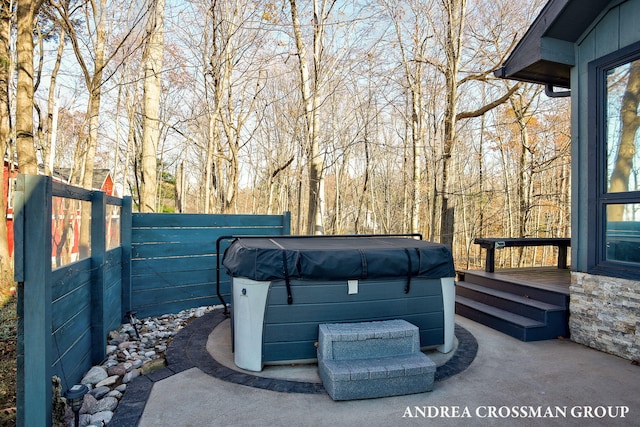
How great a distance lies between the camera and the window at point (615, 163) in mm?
3158

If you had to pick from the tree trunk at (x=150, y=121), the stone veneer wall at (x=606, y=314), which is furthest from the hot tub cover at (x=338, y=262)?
the tree trunk at (x=150, y=121)

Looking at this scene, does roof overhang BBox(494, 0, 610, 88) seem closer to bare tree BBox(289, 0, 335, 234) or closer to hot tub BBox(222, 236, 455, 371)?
hot tub BBox(222, 236, 455, 371)

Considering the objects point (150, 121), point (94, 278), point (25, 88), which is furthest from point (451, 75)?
point (25, 88)

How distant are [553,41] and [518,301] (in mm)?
2754

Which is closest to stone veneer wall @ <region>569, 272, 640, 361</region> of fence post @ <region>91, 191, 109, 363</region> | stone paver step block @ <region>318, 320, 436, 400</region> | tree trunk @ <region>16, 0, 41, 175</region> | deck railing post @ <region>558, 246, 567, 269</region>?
stone paver step block @ <region>318, 320, 436, 400</region>

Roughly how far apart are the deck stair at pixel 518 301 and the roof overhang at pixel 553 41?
242 cm

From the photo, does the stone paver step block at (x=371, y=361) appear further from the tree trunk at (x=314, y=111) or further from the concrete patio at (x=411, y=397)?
the tree trunk at (x=314, y=111)

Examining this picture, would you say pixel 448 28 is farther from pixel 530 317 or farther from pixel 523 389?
pixel 523 389

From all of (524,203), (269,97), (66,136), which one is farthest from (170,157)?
(524,203)

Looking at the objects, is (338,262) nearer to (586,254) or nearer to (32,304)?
(32,304)

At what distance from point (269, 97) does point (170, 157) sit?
6.98 metres

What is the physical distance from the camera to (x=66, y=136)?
13.9 m

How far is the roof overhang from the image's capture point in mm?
3459

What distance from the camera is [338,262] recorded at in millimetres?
2760
